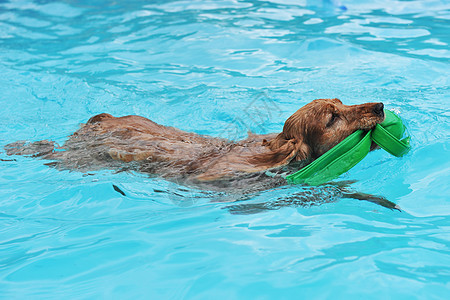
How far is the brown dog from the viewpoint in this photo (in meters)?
4.41

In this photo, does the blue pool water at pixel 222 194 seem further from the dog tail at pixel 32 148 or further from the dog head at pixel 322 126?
the dog head at pixel 322 126

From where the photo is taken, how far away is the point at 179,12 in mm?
12562

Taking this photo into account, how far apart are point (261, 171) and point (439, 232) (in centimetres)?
161

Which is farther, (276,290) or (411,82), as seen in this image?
(411,82)

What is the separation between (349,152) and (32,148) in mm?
3619

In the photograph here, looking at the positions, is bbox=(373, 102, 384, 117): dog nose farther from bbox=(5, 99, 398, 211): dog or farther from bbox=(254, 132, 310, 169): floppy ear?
bbox=(254, 132, 310, 169): floppy ear

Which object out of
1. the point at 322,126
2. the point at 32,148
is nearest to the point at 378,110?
the point at 322,126

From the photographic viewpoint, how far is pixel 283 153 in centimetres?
457

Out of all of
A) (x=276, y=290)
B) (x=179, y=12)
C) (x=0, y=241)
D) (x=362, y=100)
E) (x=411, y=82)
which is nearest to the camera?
(x=276, y=290)

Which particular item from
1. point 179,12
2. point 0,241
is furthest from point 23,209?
point 179,12

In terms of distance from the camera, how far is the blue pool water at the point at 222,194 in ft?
11.4

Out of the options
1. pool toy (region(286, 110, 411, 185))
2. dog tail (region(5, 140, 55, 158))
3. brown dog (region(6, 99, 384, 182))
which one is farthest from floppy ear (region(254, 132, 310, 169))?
dog tail (region(5, 140, 55, 158))

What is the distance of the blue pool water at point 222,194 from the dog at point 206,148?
0.54 feet

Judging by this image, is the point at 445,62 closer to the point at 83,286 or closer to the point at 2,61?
the point at 83,286
